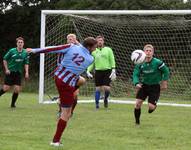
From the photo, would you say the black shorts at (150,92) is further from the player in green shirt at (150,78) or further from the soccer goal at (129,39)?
the soccer goal at (129,39)

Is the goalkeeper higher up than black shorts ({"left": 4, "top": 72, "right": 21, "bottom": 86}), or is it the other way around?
the goalkeeper

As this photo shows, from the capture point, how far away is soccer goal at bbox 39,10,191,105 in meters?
19.0

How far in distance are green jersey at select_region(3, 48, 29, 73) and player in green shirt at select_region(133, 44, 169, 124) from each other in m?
4.61

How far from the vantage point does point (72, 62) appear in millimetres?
8555

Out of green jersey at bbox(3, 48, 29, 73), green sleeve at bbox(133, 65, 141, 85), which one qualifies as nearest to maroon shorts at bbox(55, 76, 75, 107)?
green sleeve at bbox(133, 65, 141, 85)

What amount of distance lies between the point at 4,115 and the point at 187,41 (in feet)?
28.6

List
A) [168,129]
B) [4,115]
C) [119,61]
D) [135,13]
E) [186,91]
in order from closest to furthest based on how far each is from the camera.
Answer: [168,129] → [4,115] → [135,13] → [186,91] → [119,61]

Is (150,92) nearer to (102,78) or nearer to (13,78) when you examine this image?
(102,78)

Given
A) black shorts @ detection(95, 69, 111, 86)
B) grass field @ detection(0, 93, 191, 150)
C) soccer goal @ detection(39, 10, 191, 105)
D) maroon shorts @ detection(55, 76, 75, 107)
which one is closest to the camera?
maroon shorts @ detection(55, 76, 75, 107)

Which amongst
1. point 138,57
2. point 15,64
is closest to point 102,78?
point 15,64

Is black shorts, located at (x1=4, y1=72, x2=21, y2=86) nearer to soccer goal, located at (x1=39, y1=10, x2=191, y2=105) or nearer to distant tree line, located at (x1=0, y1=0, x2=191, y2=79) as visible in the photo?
→ soccer goal, located at (x1=39, y1=10, x2=191, y2=105)

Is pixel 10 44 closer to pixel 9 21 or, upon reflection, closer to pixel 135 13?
pixel 9 21

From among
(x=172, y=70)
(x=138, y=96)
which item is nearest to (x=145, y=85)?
(x=138, y=96)

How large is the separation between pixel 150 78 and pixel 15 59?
194 inches
